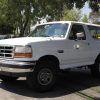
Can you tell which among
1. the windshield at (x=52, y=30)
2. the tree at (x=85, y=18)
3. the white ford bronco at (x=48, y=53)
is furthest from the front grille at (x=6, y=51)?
the tree at (x=85, y=18)

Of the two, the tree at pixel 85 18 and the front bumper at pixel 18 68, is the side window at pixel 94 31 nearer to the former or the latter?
the front bumper at pixel 18 68

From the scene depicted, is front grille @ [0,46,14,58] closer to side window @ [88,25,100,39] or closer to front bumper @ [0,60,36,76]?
front bumper @ [0,60,36,76]

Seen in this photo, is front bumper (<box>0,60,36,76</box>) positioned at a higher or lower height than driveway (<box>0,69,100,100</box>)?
higher

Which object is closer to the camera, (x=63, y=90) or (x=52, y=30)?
(x=63, y=90)

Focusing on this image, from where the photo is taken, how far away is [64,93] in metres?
9.14

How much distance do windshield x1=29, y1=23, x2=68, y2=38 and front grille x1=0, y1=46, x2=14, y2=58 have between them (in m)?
1.49

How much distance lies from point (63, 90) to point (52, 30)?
198 centimetres

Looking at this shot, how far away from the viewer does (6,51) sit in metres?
9.38

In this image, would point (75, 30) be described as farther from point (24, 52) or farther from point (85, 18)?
point (85, 18)

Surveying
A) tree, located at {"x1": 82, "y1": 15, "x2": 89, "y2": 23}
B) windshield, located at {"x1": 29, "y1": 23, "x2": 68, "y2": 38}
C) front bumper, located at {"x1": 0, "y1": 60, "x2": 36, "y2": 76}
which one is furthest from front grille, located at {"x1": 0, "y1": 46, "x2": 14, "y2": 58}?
tree, located at {"x1": 82, "y1": 15, "x2": 89, "y2": 23}

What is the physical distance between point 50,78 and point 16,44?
133 cm

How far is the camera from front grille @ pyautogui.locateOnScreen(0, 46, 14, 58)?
9195 mm

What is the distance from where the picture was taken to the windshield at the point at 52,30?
10.2 meters

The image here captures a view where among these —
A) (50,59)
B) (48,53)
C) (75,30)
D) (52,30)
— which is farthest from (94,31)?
(48,53)
